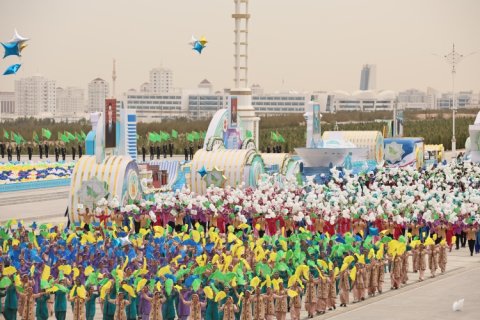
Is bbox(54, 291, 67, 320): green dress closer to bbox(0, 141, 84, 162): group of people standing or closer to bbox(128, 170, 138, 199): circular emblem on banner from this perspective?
bbox(128, 170, 138, 199): circular emblem on banner

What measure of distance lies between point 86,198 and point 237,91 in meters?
24.0

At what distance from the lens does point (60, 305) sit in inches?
910

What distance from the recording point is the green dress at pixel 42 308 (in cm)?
2309

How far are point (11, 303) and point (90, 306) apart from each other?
148cm

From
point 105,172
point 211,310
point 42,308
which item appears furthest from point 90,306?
point 105,172

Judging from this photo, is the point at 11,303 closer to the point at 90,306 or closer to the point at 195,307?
the point at 90,306

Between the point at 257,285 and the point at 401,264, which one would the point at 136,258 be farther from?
the point at 401,264

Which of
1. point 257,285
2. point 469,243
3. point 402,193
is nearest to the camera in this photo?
point 257,285

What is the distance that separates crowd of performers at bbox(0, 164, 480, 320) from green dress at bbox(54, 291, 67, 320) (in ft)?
0.07

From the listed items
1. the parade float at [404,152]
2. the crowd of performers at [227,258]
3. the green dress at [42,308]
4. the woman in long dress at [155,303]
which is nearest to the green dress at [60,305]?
the crowd of performers at [227,258]

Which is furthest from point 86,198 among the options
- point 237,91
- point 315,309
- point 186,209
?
point 237,91

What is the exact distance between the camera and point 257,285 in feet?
75.7

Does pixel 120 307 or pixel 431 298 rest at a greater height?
pixel 120 307

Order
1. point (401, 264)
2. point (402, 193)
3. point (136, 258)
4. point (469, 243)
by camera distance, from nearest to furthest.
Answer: point (136, 258) → point (401, 264) → point (469, 243) → point (402, 193)
